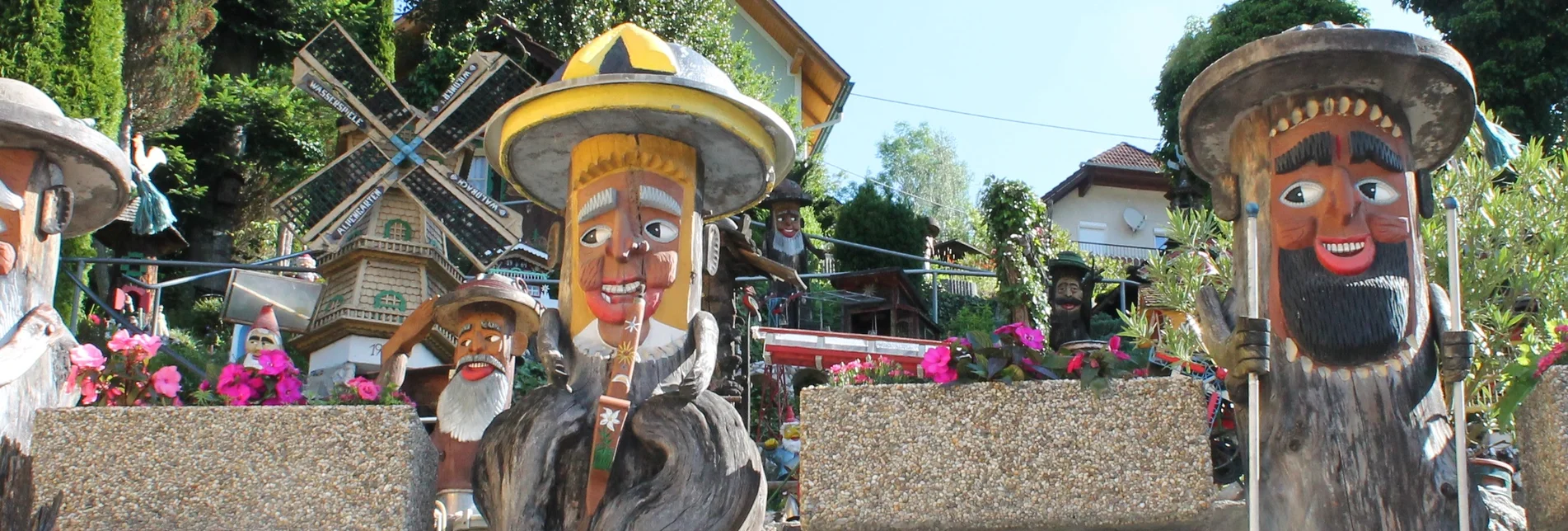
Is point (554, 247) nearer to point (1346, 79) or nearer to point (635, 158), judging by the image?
point (635, 158)

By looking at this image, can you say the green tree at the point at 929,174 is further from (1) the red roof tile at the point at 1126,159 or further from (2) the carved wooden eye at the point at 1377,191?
(2) the carved wooden eye at the point at 1377,191

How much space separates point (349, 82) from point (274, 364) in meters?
8.34

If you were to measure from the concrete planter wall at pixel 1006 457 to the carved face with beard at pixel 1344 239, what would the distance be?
0.49 meters

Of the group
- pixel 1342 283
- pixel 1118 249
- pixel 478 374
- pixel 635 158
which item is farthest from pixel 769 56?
pixel 1342 283

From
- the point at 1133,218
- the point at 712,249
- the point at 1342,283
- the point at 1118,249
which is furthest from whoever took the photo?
the point at 1133,218

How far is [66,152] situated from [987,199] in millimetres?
9927

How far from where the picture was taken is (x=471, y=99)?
13641 millimetres

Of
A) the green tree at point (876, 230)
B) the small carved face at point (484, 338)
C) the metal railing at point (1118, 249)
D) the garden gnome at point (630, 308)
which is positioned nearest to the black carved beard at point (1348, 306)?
the garden gnome at point (630, 308)

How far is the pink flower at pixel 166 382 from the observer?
19.0 feet

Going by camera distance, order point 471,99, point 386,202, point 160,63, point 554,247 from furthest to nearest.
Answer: point 160,63 → point 471,99 → point 386,202 → point 554,247

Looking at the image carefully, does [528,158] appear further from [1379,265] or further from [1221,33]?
[1221,33]

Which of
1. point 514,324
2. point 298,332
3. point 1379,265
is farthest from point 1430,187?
point 298,332

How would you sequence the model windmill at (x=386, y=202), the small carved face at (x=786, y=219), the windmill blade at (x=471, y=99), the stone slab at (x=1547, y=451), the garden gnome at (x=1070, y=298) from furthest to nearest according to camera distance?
the small carved face at (x=786, y=219), the windmill blade at (x=471, y=99), the model windmill at (x=386, y=202), the garden gnome at (x=1070, y=298), the stone slab at (x=1547, y=451)

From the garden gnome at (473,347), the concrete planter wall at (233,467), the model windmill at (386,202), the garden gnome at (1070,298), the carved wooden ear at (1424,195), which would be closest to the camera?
the concrete planter wall at (233,467)
